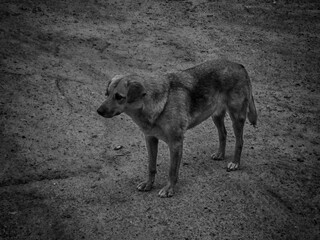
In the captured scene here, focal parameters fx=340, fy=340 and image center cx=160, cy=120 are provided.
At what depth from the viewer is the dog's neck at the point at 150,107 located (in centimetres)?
499

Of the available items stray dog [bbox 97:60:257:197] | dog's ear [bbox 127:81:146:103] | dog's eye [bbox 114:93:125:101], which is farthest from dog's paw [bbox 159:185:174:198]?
dog's eye [bbox 114:93:125:101]

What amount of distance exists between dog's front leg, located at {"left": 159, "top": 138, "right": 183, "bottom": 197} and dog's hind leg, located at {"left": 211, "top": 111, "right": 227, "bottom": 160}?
1.35 meters

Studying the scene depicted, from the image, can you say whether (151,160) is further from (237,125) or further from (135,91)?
(237,125)

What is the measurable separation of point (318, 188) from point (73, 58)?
704 cm

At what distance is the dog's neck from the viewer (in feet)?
16.4

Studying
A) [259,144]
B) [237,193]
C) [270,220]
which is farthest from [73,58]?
[270,220]

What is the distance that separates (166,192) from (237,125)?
1745mm

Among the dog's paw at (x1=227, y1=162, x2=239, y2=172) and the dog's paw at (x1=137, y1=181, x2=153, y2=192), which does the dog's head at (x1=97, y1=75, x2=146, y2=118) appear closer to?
the dog's paw at (x1=137, y1=181, x2=153, y2=192)

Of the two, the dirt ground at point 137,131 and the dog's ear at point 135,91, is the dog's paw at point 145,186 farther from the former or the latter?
the dog's ear at point 135,91

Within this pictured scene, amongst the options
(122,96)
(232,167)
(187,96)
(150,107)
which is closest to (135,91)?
(122,96)

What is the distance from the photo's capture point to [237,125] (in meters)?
5.98

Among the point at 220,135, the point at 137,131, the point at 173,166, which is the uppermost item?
the point at 173,166

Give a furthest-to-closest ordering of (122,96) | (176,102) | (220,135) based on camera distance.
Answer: (220,135), (176,102), (122,96)

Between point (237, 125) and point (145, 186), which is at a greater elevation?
point (237, 125)
